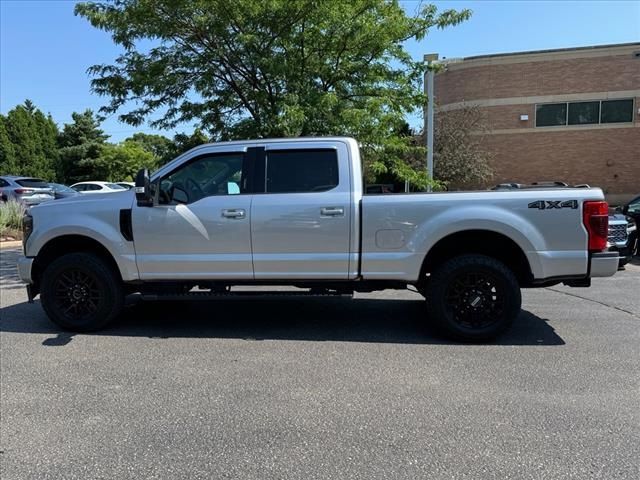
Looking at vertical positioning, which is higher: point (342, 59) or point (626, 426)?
point (342, 59)

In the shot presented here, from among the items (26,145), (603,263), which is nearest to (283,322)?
(603,263)

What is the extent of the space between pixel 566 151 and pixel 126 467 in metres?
25.8

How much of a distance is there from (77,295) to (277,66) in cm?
489

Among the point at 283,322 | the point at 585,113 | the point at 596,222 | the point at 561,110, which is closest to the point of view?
the point at 596,222

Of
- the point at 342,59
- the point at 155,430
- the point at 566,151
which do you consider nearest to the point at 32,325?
the point at 155,430

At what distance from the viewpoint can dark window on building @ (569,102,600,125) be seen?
24609mm

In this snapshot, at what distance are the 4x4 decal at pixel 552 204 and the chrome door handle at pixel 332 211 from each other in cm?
184

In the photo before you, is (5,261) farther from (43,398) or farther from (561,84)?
(561,84)

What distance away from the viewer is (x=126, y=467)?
3.08 metres

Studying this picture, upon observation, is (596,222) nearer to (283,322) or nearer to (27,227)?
(283,322)

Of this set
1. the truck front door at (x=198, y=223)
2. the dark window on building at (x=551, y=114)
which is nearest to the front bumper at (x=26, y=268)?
the truck front door at (x=198, y=223)

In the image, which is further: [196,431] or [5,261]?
[5,261]

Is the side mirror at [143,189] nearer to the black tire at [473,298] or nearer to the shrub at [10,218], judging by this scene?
the black tire at [473,298]

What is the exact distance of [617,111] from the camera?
24.4 meters
